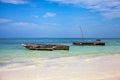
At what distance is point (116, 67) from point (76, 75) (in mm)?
999

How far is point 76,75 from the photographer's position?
396 cm

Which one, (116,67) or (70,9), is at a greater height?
(70,9)

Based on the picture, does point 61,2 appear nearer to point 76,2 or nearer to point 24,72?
point 76,2

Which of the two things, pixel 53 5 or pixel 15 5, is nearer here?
pixel 53 5

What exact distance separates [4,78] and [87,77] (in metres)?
1.30

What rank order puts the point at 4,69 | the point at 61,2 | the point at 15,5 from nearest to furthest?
the point at 4,69, the point at 61,2, the point at 15,5

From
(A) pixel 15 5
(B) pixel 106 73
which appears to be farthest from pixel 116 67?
(A) pixel 15 5

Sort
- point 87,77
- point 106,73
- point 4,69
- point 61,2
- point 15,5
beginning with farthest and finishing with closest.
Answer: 1. point 15,5
2. point 61,2
3. point 4,69
4. point 106,73
5. point 87,77

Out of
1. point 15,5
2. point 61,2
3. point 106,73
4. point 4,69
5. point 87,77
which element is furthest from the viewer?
point 15,5

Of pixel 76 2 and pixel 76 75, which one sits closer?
pixel 76 75

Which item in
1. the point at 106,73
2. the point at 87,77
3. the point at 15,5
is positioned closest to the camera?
the point at 87,77

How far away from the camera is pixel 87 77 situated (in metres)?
3.82

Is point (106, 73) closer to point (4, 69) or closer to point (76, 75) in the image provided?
point (76, 75)

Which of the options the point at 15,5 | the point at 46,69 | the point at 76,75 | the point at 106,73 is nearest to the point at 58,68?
the point at 46,69
